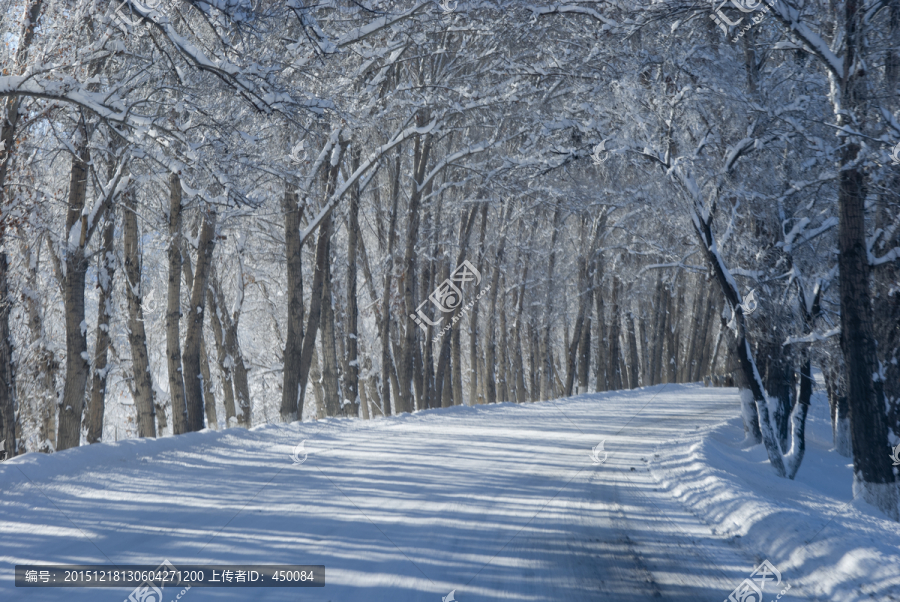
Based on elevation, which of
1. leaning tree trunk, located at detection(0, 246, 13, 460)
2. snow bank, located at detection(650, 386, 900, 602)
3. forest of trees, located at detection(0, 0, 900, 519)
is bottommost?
snow bank, located at detection(650, 386, 900, 602)

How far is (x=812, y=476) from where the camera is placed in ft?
53.7

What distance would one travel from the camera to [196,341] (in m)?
15.8

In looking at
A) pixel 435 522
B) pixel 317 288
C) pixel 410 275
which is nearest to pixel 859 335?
pixel 435 522

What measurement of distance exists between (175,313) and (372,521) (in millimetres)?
10769

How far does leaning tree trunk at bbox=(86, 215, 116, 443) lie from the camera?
16641 mm

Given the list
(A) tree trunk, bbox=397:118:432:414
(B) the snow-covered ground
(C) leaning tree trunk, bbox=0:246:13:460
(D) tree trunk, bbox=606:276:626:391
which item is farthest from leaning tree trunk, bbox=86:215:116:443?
(D) tree trunk, bbox=606:276:626:391

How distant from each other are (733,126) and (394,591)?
14.8 metres

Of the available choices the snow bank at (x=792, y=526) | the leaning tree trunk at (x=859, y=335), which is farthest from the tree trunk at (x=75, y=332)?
the leaning tree trunk at (x=859, y=335)

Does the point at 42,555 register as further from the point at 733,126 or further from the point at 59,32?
the point at 733,126

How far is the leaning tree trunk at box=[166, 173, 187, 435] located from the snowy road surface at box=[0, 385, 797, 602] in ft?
16.7

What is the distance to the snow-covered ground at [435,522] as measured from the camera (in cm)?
508

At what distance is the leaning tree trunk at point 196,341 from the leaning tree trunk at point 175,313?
0.31 m

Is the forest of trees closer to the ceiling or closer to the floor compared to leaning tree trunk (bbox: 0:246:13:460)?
closer to the ceiling

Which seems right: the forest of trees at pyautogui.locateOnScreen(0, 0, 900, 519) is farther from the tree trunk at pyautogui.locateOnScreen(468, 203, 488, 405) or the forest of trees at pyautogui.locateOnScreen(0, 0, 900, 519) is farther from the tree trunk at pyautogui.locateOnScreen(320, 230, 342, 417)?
the tree trunk at pyautogui.locateOnScreen(468, 203, 488, 405)
